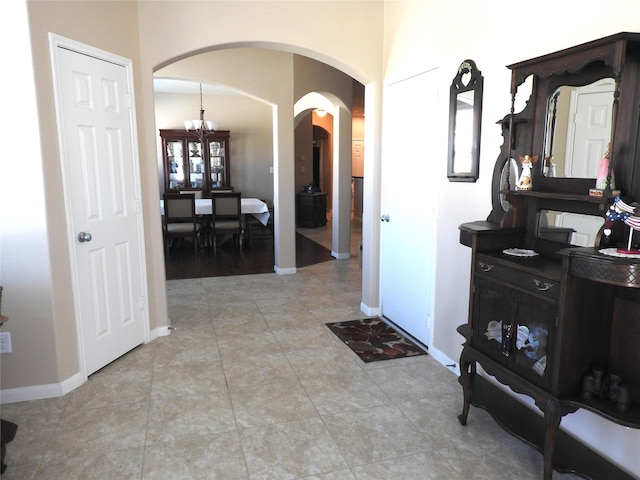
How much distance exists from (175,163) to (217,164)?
82cm

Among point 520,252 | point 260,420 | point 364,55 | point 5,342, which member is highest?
point 364,55

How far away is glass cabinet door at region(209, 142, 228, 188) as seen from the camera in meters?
9.14

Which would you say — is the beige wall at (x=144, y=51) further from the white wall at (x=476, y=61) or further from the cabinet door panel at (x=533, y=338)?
the cabinet door panel at (x=533, y=338)

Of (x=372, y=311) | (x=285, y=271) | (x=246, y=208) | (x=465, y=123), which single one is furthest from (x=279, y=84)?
(x=465, y=123)

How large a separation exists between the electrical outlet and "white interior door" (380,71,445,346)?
2748 millimetres

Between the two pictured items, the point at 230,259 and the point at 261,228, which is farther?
the point at 261,228

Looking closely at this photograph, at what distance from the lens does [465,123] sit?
9.38 feet

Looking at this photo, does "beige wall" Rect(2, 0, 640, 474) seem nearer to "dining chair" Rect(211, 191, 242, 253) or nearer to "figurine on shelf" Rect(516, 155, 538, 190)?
"figurine on shelf" Rect(516, 155, 538, 190)

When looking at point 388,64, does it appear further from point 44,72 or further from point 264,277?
point 264,277

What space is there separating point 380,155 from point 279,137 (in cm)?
Result: 191

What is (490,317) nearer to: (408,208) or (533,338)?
(533,338)

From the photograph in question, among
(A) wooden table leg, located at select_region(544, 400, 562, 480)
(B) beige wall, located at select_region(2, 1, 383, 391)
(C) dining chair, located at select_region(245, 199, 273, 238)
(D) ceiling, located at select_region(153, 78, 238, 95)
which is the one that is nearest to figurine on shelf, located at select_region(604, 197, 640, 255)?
(A) wooden table leg, located at select_region(544, 400, 562, 480)

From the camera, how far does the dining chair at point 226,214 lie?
7170 mm

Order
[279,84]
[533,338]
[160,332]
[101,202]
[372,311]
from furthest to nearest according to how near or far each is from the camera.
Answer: [279,84]
[372,311]
[160,332]
[101,202]
[533,338]
